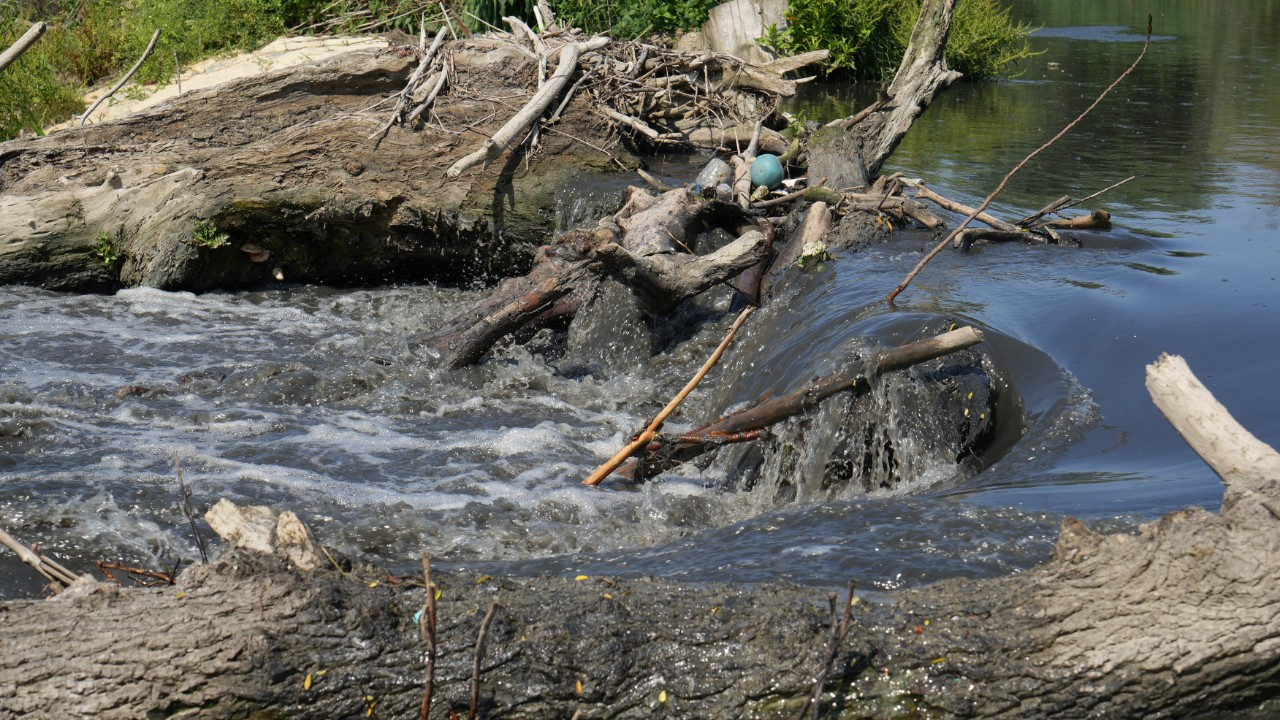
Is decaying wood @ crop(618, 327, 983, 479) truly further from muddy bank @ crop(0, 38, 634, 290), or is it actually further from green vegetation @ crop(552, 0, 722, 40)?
green vegetation @ crop(552, 0, 722, 40)

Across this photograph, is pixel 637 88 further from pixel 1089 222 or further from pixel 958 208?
pixel 1089 222

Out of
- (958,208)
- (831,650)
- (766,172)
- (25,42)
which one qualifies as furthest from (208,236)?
(831,650)

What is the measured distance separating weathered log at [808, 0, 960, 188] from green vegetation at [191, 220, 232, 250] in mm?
4078

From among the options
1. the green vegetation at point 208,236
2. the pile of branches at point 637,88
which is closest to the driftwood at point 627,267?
the pile of branches at point 637,88

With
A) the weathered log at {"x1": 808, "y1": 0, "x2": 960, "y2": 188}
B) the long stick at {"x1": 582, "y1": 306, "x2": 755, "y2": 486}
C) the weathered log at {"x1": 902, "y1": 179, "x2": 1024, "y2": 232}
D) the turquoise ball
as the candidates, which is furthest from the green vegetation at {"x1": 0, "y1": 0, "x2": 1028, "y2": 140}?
the long stick at {"x1": 582, "y1": 306, "x2": 755, "y2": 486}

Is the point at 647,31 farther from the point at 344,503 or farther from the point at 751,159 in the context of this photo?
the point at 344,503

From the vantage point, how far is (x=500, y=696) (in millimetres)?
2453

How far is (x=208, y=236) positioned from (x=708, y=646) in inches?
254

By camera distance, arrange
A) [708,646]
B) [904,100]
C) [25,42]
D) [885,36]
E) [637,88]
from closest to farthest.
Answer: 1. [708,646]
2. [25,42]
3. [904,100]
4. [637,88]
5. [885,36]

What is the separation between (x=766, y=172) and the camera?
819cm

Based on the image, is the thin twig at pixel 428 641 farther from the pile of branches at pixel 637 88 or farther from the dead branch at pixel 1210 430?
the pile of branches at pixel 637 88

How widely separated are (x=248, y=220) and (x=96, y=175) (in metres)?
1.18

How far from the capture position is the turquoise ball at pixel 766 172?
26.9 feet

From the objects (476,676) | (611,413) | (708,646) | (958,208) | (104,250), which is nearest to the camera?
(476,676)
